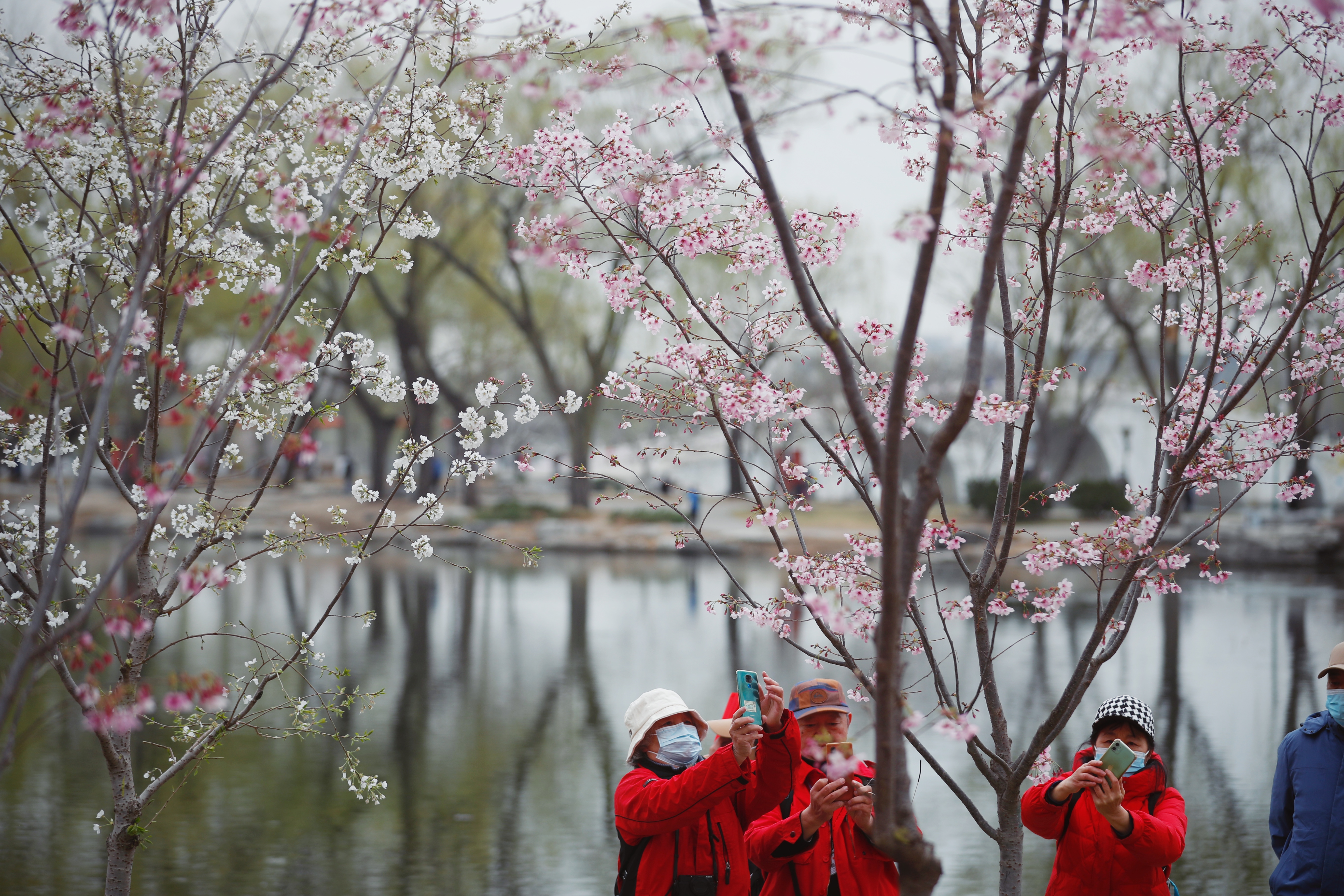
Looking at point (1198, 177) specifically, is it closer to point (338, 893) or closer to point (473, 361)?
point (338, 893)

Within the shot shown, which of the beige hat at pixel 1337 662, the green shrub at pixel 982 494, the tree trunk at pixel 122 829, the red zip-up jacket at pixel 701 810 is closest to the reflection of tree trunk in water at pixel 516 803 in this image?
the tree trunk at pixel 122 829

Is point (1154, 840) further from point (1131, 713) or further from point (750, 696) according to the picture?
point (750, 696)

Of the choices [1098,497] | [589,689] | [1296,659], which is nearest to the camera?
[589,689]

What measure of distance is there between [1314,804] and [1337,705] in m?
0.32

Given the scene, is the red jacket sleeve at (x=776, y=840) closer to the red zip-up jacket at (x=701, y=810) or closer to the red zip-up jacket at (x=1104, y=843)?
the red zip-up jacket at (x=701, y=810)

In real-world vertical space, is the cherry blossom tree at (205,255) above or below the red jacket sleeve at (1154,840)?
above

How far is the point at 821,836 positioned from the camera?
2.94 metres

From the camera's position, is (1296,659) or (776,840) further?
(1296,659)

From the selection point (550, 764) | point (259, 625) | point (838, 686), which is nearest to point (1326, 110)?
point (838, 686)

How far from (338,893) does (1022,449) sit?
4.13 metres

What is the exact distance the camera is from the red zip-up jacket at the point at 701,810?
2.76m

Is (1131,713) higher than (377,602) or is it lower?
higher

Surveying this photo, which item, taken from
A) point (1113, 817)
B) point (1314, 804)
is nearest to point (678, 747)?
point (1113, 817)

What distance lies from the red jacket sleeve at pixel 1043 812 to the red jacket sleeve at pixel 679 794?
770mm
